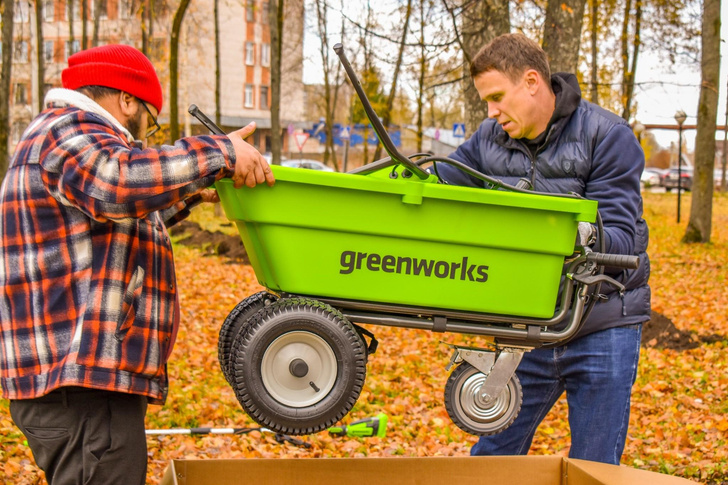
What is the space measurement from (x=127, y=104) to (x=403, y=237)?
933 mm

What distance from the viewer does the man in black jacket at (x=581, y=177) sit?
7.76 ft

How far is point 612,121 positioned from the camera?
2420 mm

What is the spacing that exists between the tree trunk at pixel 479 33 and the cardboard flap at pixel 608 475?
4490 mm

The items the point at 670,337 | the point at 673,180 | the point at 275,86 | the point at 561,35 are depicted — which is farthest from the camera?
the point at 673,180

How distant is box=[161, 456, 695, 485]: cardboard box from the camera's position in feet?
7.97

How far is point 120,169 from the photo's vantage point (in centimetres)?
191

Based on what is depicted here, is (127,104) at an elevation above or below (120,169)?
above

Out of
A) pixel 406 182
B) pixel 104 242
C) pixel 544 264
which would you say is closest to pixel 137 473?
pixel 104 242

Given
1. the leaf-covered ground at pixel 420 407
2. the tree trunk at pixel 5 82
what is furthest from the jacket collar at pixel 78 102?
the tree trunk at pixel 5 82

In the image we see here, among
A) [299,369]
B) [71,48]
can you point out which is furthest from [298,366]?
[71,48]

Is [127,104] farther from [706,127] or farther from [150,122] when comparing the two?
[706,127]

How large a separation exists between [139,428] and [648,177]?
43.7 metres

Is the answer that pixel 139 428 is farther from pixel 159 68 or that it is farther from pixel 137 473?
pixel 159 68

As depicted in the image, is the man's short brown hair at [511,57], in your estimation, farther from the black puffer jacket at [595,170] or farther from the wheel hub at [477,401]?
the wheel hub at [477,401]
